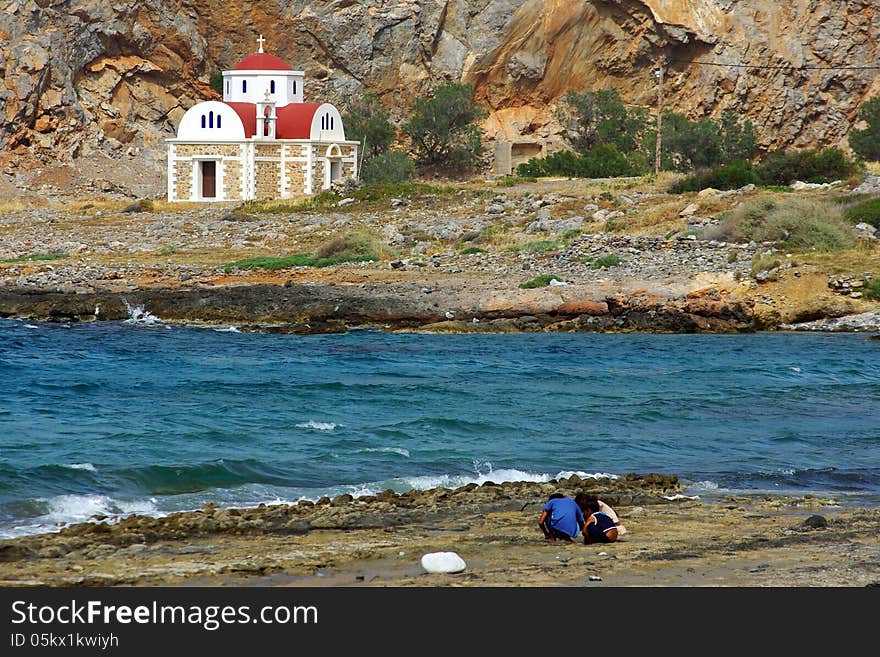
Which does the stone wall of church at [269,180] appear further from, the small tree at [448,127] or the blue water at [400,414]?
the blue water at [400,414]

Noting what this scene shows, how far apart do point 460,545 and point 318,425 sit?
6342 millimetres

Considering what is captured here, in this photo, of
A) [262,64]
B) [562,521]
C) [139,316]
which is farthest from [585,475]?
[262,64]

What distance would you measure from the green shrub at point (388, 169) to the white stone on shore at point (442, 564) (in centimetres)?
4198

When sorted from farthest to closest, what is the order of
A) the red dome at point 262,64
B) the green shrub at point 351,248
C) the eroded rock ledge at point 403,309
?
the red dome at point 262,64 → the green shrub at point 351,248 → the eroded rock ledge at point 403,309

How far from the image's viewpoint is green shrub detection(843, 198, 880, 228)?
31.5 metres

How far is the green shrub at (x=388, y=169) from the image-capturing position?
167 feet

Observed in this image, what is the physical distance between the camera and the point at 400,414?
17141mm

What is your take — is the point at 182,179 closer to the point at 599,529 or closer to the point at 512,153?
the point at 512,153

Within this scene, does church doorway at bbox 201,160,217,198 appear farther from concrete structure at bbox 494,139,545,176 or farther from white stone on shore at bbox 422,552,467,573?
white stone on shore at bbox 422,552,467,573

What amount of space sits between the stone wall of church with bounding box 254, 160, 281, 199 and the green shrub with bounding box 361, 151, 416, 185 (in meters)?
3.85

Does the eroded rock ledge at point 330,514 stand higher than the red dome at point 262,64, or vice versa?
the red dome at point 262,64

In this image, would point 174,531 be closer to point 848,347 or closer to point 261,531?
point 261,531

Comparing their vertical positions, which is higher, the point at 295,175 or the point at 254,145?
the point at 254,145

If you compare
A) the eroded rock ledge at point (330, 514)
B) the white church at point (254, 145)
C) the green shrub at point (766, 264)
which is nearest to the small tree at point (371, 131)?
the white church at point (254, 145)
